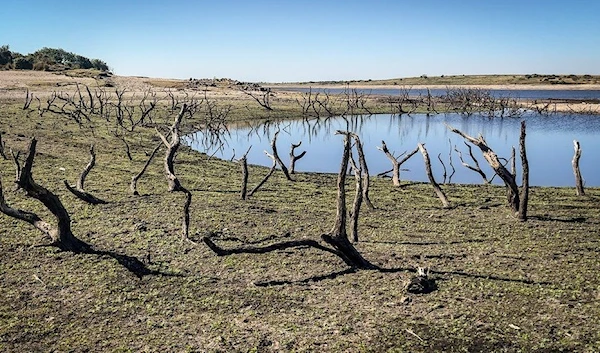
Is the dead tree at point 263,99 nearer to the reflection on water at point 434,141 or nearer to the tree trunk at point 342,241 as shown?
the reflection on water at point 434,141

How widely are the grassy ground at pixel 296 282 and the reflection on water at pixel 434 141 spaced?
36.5ft

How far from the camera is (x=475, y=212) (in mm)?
15586

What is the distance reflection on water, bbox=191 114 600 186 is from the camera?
28.8m

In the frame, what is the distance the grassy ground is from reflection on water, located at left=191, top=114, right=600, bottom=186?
11123 millimetres

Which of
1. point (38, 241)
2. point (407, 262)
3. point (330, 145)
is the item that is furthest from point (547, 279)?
point (330, 145)

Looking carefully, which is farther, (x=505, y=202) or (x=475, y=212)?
(x=505, y=202)

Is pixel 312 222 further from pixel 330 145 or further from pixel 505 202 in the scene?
pixel 330 145

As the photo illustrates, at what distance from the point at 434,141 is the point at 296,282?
34.2m

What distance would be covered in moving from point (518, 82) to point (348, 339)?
157902 mm

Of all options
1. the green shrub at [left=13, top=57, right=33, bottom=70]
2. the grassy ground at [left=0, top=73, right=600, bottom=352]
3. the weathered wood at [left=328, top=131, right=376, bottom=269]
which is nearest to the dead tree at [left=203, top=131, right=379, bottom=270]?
the weathered wood at [left=328, top=131, right=376, bottom=269]

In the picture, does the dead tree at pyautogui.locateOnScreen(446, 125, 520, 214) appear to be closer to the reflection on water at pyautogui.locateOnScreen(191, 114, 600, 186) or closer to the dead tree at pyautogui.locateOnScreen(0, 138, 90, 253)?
the reflection on water at pyautogui.locateOnScreen(191, 114, 600, 186)

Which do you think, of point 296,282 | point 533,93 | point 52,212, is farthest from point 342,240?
point 533,93

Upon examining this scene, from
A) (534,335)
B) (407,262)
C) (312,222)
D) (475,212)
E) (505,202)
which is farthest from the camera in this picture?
(505,202)

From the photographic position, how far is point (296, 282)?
9.97 meters
